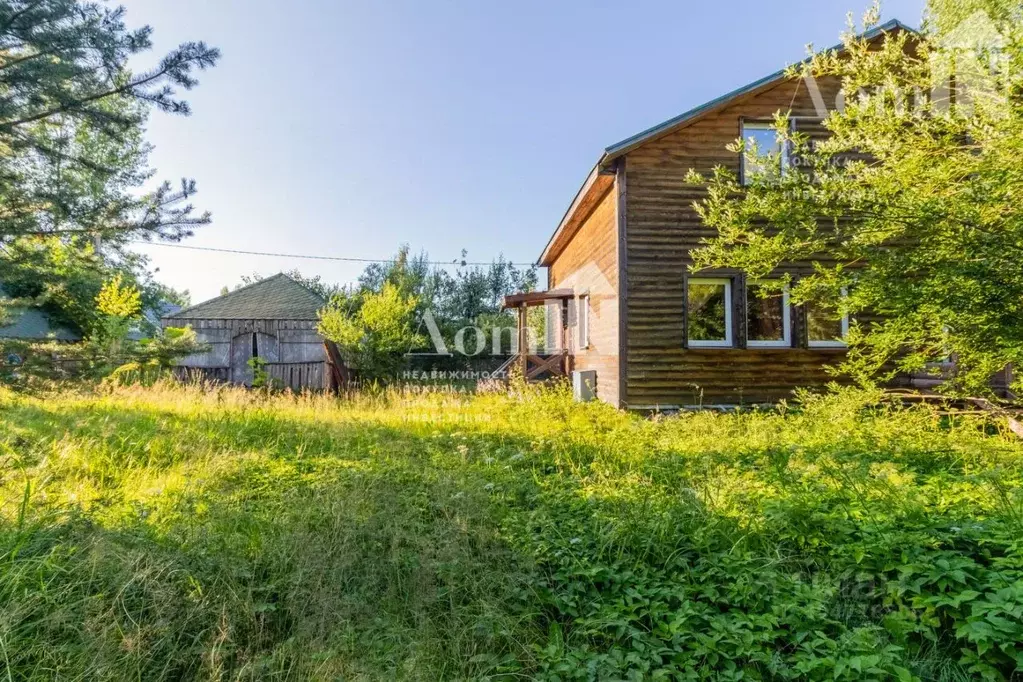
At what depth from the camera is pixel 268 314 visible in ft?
59.4

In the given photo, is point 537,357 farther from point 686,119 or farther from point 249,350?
point 249,350

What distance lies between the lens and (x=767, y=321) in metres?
8.90

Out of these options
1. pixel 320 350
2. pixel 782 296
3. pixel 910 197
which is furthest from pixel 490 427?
pixel 320 350

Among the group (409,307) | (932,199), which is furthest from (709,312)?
(409,307)

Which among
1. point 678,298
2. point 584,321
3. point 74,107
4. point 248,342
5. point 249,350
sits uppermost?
point 74,107

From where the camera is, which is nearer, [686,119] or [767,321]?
[686,119]

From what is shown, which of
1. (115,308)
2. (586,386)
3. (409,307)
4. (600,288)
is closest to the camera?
(600,288)

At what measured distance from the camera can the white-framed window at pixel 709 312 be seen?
8852 millimetres

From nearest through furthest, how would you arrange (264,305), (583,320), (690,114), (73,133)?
1. (73,133)
2. (690,114)
3. (583,320)
4. (264,305)

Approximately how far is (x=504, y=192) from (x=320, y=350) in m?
14.3

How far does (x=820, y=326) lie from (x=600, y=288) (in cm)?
441

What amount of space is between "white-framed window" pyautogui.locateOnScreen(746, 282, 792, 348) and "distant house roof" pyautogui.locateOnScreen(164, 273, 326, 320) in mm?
14408

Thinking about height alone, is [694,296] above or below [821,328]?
above

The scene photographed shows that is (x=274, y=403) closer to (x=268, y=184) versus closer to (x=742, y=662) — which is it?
(x=742, y=662)
